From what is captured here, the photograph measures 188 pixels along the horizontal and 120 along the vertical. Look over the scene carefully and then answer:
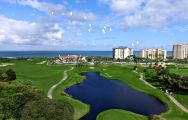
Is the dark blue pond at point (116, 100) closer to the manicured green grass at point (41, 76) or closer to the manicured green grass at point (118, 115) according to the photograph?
the manicured green grass at point (118, 115)

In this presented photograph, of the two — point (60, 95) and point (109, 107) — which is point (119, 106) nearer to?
point (109, 107)

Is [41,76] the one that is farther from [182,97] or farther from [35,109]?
[35,109]

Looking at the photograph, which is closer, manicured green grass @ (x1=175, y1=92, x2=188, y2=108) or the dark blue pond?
the dark blue pond

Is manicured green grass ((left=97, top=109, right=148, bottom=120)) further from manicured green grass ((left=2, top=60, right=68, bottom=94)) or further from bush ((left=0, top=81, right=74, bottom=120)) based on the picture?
manicured green grass ((left=2, top=60, right=68, bottom=94))

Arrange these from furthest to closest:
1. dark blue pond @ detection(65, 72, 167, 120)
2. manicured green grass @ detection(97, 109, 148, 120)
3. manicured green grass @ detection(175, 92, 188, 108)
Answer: manicured green grass @ detection(175, 92, 188, 108) → dark blue pond @ detection(65, 72, 167, 120) → manicured green grass @ detection(97, 109, 148, 120)

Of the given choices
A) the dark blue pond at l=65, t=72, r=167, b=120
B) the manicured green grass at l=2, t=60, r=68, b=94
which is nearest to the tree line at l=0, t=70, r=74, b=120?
the dark blue pond at l=65, t=72, r=167, b=120

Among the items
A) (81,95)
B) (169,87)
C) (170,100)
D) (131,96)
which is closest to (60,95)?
(81,95)
